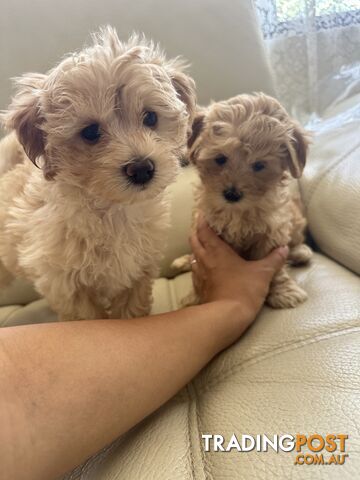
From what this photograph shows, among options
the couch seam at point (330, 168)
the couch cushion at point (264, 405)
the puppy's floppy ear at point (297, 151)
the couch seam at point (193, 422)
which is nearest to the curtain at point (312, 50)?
the couch seam at point (330, 168)

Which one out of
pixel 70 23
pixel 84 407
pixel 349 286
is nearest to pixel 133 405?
pixel 84 407

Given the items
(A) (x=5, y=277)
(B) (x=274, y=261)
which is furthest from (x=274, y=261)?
(A) (x=5, y=277)

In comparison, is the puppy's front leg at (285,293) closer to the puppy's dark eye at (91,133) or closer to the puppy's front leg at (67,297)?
the puppy's front leg at (67,297)

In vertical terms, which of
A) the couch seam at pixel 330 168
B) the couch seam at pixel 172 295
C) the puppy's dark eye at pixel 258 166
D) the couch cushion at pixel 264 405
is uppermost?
the puppy's dark eye at pixel 258 166

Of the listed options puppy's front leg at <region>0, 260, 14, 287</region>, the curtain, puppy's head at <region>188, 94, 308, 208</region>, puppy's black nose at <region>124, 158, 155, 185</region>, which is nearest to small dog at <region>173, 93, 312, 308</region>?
puppy's head at <region>188, 94, 308, 208</region>

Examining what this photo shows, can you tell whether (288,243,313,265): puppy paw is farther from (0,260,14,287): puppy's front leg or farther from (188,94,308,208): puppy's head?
(0,260,14,287): puppy's front leg

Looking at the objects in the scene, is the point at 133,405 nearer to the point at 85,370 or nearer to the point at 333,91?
the point at 85,370

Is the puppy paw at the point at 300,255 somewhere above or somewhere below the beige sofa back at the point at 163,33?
below
